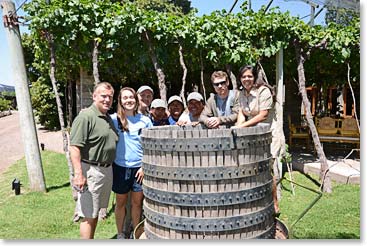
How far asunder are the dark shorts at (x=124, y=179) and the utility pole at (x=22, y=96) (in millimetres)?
2428

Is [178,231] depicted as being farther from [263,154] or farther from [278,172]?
[278,172]

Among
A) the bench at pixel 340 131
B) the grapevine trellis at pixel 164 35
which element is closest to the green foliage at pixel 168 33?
the grapevine trellis at pixel 164 35

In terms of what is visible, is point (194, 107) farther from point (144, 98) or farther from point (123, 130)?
point (123, 130)

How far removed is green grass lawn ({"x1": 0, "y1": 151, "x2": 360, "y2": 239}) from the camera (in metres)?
3.27

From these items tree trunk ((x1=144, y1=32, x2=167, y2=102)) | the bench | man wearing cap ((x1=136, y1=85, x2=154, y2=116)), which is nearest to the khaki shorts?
man wearing cap ((x1=136, y1=85, x2=154, y2=116))

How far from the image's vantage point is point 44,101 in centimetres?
1107

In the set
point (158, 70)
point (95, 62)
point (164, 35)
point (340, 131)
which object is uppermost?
point (164, 35)

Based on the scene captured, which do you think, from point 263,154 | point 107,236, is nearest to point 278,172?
point 107,236

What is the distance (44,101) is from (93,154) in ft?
32.5

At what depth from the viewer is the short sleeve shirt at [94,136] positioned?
81.5 inches

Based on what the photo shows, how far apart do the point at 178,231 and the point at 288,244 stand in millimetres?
667

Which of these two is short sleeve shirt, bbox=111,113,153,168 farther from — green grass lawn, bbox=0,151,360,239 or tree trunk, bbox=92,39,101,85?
tree trunk, bbox=92,39,101,85

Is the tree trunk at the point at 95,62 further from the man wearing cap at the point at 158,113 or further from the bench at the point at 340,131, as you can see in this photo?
the bench at the point at 340,131

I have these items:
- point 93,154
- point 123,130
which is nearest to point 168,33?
point 123,130
